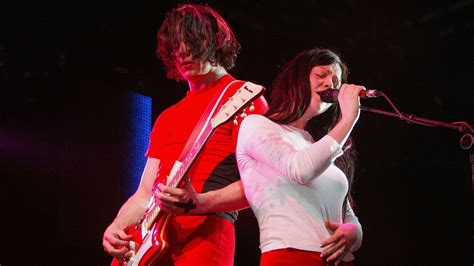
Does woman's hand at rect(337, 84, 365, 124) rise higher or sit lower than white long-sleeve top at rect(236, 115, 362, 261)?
higher

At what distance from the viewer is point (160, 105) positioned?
461 centimetres

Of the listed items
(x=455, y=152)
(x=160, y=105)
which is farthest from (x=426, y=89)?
(x=160, y=105)

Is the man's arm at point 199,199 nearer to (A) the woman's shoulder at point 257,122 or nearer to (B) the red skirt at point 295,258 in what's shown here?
(A) the woman's shoulder at point 257,122

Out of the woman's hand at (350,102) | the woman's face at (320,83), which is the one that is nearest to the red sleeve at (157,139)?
the woman's face at (320,83)

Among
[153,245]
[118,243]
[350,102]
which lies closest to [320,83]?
[350,102]

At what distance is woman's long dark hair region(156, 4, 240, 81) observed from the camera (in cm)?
292

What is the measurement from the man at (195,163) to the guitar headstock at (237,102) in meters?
0.06

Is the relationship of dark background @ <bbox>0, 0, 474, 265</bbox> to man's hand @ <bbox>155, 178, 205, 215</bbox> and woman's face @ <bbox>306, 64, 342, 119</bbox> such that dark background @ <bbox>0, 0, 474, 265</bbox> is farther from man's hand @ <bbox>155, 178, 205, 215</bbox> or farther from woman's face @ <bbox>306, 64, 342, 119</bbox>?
woman's face @ <bbox>306, 64, 342, 119</bbox>

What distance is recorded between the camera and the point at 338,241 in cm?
205

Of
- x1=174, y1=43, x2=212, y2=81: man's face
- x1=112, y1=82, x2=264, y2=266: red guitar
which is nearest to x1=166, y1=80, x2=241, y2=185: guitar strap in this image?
x1=112, y1=82, x2=264, y2=266: red guitar

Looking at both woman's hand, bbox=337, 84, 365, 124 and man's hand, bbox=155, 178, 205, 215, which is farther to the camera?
man's hand, bbox=155, 178, 205, 215

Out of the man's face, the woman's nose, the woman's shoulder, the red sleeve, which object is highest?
the woman's nose

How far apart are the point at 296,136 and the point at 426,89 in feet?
9.84

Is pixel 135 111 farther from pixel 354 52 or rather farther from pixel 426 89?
pixel 426 89
